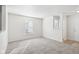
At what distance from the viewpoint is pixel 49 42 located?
1678 millimetres

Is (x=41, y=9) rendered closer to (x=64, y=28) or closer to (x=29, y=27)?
(x=29, y=27)

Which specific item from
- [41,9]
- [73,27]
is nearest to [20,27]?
[41,9]

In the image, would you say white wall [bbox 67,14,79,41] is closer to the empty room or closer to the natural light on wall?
the empty room

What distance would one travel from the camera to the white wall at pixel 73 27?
64.5 inches

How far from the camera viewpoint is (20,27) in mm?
1611

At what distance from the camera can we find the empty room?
5.11 ft

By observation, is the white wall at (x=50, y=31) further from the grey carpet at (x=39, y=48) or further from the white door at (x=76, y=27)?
the white door at (x=76, y=27)

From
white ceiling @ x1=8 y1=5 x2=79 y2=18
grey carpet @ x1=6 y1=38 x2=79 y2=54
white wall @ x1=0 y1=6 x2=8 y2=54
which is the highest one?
white ceiling @ x1=8 y1=5 x2=79 y2=18

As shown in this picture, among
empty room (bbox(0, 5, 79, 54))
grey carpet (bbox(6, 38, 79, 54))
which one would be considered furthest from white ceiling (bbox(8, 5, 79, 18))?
grey carpet (bbox(6, 38, 79, 54))

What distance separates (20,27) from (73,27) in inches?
47.3

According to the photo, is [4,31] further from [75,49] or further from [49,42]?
[75,49]
